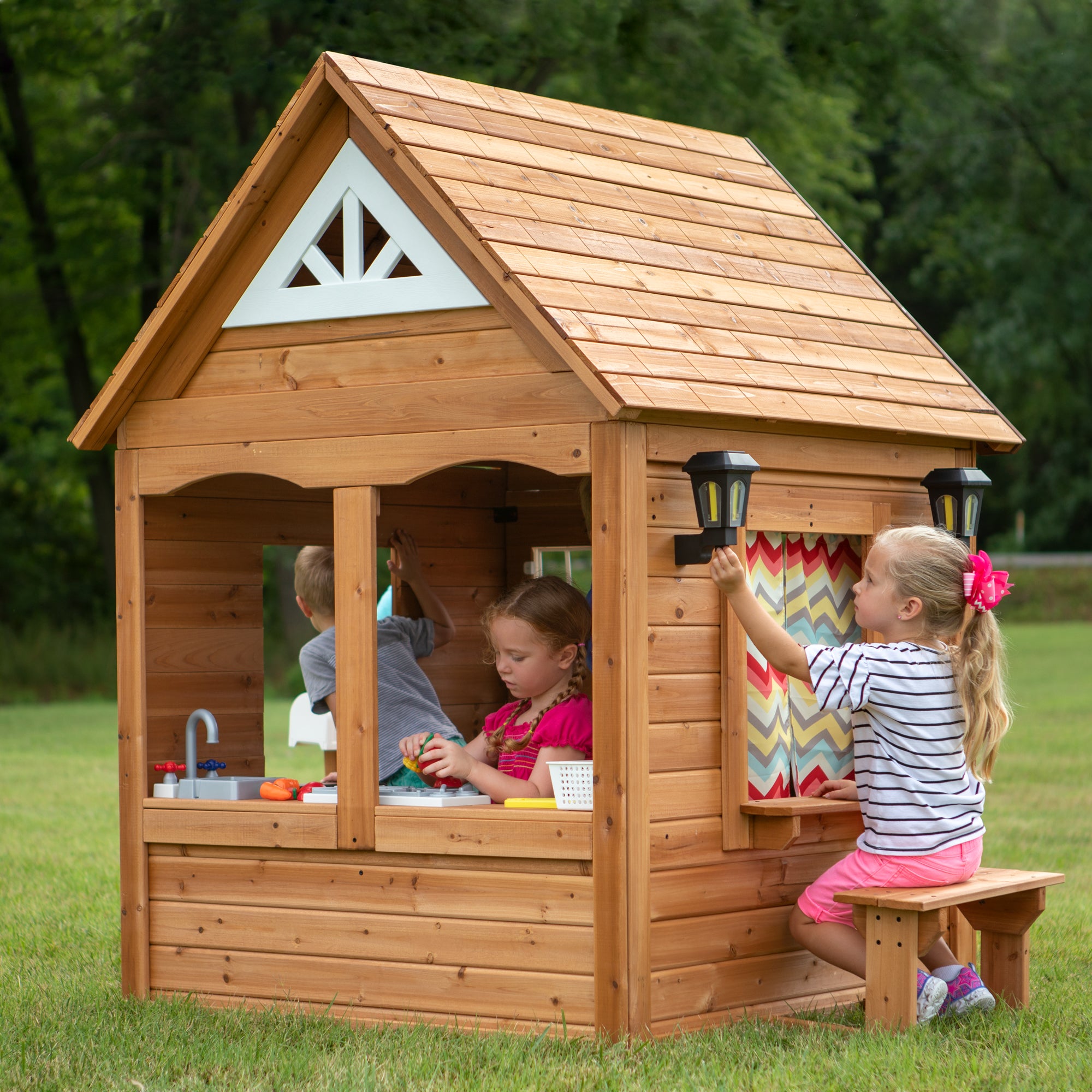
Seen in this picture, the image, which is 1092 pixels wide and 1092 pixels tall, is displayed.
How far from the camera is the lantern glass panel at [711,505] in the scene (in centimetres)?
524

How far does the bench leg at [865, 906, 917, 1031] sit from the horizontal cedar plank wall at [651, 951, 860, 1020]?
0.52m

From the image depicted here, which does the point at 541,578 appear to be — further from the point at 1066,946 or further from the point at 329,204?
the point at 1066,946

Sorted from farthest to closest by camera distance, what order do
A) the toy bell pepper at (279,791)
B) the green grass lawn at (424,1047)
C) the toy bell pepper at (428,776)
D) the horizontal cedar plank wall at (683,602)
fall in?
the toy bell pepper at (279,791) → the toy bell pepper at (428,776) → the horizontal cedar plank wall at (683,602) → the green grass lawn at (424,1047)

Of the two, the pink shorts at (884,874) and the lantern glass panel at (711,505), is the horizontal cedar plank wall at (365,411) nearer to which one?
the lantern glass panel at (711,505)

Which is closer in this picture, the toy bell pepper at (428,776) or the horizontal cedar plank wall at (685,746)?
the horizontal cedar plank wall at (685,746)

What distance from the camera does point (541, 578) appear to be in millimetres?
6395

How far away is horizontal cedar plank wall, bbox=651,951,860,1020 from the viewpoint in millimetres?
5332

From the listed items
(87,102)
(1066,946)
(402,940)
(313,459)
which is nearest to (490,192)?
(313,459)

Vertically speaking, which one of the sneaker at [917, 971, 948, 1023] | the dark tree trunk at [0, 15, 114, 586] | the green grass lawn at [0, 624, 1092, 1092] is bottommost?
the green grass lawn at [0, 624, 1092, 1092]

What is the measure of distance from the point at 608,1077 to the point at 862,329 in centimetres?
318

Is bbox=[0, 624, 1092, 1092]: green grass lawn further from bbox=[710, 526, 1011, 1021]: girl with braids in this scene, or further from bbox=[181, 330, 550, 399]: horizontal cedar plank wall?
bbox=[181, 330, 550, 399]: horizontal cedar plank wall

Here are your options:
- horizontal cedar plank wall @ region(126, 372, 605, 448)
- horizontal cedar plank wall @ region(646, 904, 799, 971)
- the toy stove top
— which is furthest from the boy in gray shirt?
horizontal cedar plank wall @ region(646, 904, 799, 971)

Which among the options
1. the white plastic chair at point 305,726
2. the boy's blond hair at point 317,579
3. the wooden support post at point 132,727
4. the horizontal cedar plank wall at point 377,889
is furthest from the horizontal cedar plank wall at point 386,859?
the white plastic chair at point 305,726

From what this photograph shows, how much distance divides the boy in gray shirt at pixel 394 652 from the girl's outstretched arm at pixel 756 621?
5.60 ft
